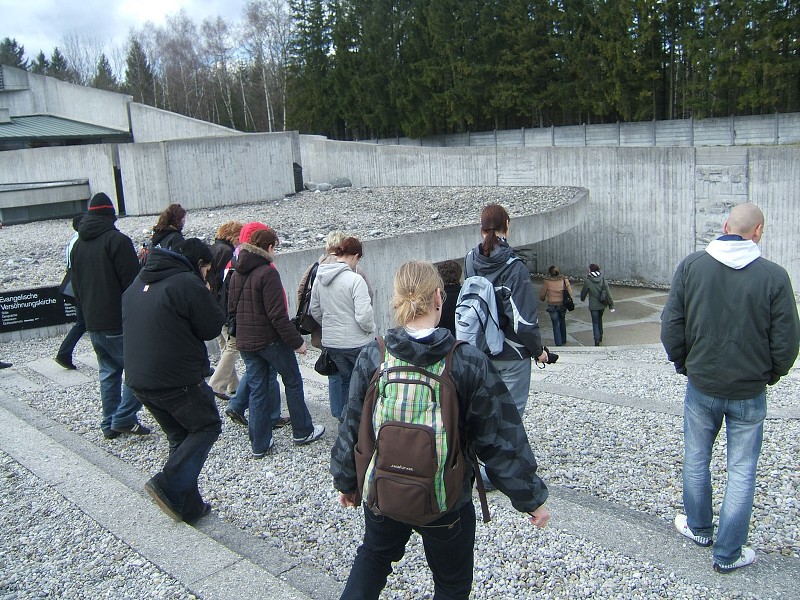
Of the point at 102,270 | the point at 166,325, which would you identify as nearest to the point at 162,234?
the point at 102,270

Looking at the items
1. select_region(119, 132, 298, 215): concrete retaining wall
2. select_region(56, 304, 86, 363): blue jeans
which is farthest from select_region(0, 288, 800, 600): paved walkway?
select_region(119, 132, 298, 215): concrete retaining wall

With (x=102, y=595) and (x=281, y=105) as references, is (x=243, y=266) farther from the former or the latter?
(x=281, y=105)

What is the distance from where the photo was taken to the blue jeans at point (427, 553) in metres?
2.85

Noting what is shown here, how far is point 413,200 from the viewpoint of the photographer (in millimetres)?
21094

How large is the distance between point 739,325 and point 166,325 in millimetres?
3077

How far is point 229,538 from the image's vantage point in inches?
172

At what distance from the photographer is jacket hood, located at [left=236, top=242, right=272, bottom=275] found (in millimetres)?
5348

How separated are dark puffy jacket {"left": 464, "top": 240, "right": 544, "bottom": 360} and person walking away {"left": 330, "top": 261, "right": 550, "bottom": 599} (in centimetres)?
167

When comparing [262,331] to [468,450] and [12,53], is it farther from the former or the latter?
[12,53]

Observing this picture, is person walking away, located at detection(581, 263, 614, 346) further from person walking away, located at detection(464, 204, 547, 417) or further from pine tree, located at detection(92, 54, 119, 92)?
pine tree, located at detection(92, 54, 119, 92)

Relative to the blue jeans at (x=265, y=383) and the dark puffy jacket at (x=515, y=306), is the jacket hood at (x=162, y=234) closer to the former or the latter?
the blue jeans at (x=265, y=383)

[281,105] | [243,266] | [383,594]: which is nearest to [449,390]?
[383,594]

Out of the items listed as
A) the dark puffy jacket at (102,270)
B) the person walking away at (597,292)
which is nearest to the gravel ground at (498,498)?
the dark puffy jacket at (102,270)

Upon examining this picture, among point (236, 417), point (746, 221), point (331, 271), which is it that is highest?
point (746, 221)
